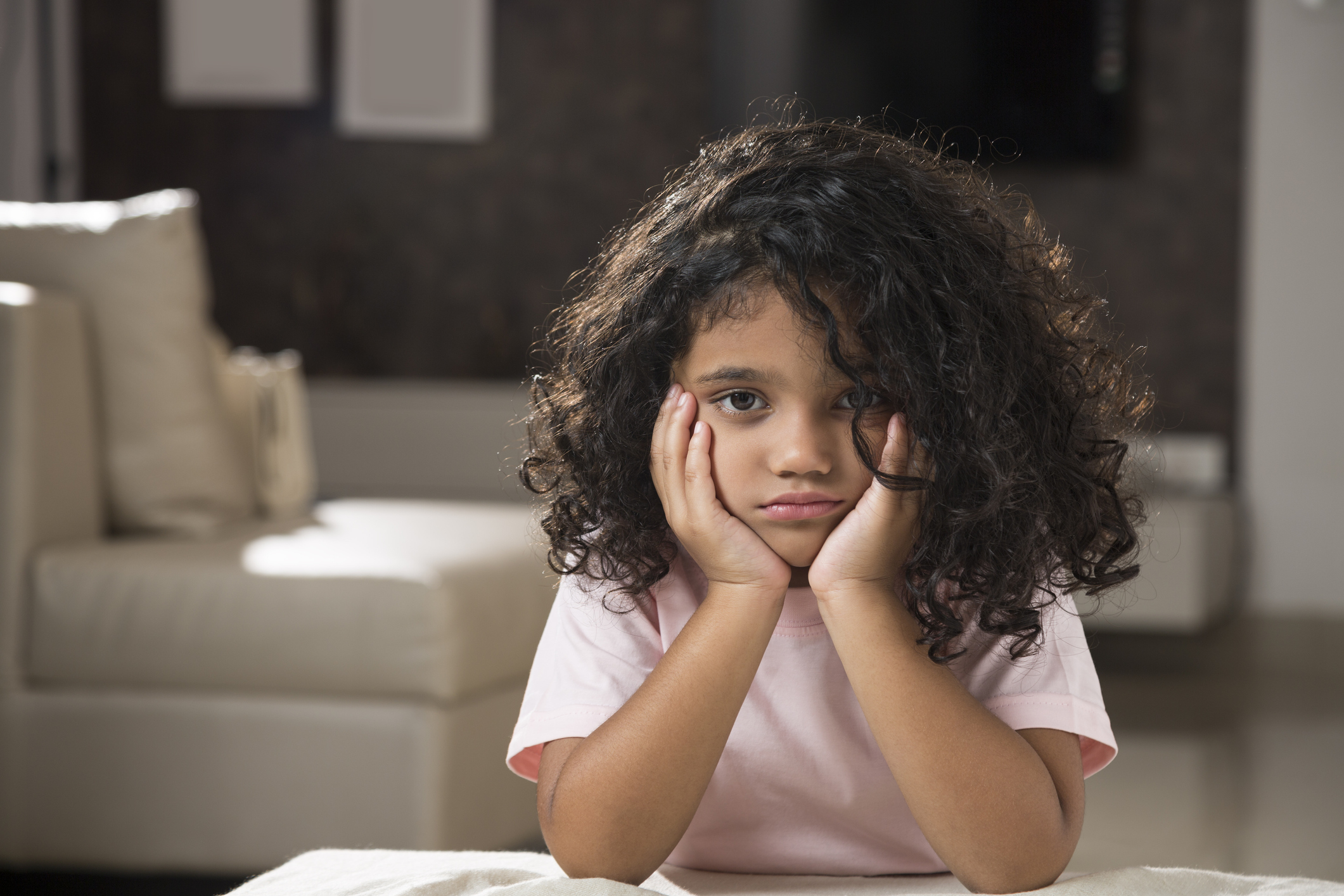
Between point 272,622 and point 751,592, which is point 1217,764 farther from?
point 751,592

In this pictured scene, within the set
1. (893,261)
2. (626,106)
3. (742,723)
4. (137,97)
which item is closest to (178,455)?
(742,723)

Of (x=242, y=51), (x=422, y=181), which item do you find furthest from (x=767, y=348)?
(x=242, y=51)

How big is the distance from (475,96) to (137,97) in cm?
116

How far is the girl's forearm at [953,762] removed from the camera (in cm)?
77

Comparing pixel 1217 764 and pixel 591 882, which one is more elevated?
pixel 591 882

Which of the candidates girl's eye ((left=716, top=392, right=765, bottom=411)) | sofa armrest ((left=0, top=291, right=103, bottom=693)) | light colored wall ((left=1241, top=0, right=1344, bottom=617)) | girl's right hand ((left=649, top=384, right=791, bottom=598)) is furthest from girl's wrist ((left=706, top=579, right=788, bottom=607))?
light colored wall ((left=1241, top=0, right=1344, bottom=617))

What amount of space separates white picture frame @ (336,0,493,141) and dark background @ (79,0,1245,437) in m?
0.05

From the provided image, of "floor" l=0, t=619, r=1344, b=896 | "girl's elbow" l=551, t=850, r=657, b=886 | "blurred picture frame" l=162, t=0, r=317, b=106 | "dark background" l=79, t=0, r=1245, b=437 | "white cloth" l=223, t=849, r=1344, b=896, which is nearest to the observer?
"white cloth" l=223, t=849, r=1344, b=896

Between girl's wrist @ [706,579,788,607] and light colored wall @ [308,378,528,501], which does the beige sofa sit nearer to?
girl's wrist @ [706,579,788,607]

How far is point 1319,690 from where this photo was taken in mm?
3262

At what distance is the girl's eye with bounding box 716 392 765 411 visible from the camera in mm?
819

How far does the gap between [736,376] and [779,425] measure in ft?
0.13

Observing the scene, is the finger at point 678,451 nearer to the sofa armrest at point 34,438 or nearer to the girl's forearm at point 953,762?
the girl's forearm at point 953,762

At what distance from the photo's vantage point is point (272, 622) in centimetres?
175
